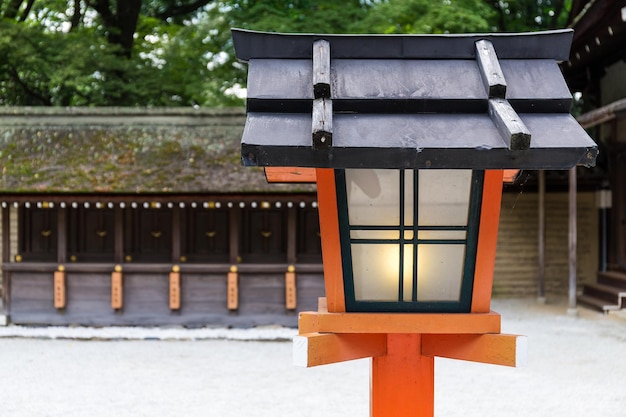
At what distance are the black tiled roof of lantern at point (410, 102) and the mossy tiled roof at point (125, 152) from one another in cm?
700

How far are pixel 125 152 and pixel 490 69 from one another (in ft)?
29.6

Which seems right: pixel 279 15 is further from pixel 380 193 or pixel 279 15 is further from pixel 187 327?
pixel 380 193

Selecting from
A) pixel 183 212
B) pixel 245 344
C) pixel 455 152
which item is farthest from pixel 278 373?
pixel 455 152

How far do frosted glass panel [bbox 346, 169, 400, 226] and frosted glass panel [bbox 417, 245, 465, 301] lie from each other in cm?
23

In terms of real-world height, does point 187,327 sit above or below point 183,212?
below

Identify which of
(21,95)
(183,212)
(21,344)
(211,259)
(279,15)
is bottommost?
(21,344)

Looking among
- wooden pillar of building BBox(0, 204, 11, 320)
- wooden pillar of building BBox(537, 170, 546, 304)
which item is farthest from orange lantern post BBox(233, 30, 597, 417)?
wooden pillar of building BBox(537, 170, 546, 304)

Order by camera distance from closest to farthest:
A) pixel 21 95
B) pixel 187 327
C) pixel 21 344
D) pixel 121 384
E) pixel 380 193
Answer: pixel 380 193 → pixel 121 384 → pixel 21 344 → pixel 187 327 → pixel 21 95

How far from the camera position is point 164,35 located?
1666cm

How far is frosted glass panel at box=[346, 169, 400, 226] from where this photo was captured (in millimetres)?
3164

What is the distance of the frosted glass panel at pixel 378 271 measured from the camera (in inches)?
126

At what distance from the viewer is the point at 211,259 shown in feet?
36.6

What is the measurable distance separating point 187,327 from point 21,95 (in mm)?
8557

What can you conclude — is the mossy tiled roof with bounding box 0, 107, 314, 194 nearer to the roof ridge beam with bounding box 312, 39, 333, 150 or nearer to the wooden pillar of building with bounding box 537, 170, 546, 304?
the wooden pillar of building with bounding box 537, 170, 546, 304
